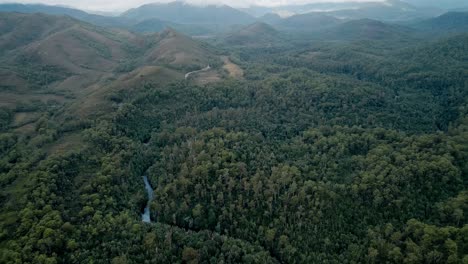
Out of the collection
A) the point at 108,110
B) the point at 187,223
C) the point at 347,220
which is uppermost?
A: the point at 108,110

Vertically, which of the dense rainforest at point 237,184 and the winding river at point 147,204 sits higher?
the dense rainforest at point 237,184

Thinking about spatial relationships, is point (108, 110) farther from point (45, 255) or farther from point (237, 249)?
point (237, 249)

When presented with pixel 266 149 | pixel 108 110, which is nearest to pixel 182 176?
pixel 266 149

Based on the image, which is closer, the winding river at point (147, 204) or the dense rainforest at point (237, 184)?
the dense rainforest at point (237, 184)

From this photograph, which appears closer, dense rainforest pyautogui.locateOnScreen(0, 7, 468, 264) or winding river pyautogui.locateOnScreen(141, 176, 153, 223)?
dense rainforest pyautogui.locateOnScreen(0, 7, 468, 264)

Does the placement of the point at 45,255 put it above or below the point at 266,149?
below

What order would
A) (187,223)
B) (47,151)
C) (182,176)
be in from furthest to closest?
(47,151), (182,176), (187,223)

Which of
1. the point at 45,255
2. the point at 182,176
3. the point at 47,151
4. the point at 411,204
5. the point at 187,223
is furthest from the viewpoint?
the point at 47,151

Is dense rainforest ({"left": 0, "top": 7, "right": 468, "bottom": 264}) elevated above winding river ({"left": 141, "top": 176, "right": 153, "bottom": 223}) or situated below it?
above
